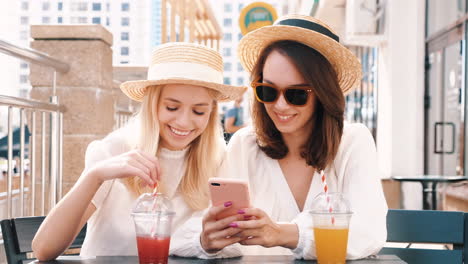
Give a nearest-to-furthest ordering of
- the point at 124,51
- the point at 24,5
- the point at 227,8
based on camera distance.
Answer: the point at 24,5 < the point at 124,51 < the point at 227,8

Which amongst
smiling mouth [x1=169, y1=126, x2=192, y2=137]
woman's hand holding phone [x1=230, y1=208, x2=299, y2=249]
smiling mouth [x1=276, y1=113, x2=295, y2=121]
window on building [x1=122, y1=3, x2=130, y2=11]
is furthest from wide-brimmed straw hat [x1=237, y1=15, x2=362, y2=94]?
window on building [x1=122, y1=3, x2=130, y2=11]

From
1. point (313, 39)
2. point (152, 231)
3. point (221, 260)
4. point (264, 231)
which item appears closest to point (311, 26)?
point (313, 39)

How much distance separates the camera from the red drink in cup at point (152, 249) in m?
1.50

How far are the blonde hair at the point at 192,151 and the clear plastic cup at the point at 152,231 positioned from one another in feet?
1.89

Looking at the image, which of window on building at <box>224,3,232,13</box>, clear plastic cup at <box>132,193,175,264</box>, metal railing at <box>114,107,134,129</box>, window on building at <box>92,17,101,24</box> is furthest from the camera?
window on building at <box>224,3,232,13</box>

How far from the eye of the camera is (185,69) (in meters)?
2.08

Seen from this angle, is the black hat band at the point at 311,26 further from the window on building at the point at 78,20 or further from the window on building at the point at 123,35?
the window on building at the point at 123,35

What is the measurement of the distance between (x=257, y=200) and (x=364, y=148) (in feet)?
1.55

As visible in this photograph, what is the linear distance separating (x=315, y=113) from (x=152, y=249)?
3.28 ft

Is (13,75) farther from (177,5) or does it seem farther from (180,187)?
(177,5)

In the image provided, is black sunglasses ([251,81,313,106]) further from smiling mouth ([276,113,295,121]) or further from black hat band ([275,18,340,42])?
black hat band ([275,18,340,42])

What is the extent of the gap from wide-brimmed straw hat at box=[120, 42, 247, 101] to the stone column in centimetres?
206

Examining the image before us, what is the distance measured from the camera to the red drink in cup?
1.50 meters

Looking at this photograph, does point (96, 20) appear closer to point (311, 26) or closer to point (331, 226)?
point (311, 26)
